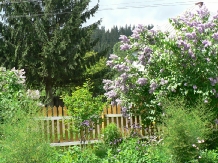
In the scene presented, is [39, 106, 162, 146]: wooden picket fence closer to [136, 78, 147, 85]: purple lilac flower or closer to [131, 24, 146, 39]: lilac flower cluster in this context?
[136, 78, 147, 85]: purple lilac flower

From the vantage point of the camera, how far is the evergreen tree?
63.7ft

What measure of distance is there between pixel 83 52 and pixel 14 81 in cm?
1231

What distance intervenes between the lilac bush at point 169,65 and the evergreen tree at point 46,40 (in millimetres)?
10264

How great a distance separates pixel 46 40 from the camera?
19.8 metres

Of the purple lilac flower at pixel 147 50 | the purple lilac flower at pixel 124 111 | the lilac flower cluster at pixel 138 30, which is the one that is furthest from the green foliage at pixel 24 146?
the lilac flower cluster at pixel 138 30

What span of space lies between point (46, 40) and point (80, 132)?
1156cm

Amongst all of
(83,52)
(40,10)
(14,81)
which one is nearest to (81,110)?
(14,81)

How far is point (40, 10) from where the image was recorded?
21359mm

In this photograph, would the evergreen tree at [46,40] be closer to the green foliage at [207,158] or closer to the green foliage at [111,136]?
the green foliage at [111,136]

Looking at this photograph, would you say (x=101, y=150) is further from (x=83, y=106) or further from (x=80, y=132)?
(x=80, y=132)

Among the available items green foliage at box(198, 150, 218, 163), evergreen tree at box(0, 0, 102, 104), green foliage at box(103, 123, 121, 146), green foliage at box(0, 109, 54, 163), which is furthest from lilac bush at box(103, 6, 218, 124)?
evergreen tree at box(0, 0, 102, 104)

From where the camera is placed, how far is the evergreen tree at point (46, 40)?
765 inches

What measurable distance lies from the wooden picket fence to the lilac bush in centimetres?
46

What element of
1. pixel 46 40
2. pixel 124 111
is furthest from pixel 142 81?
pixel 46 40
